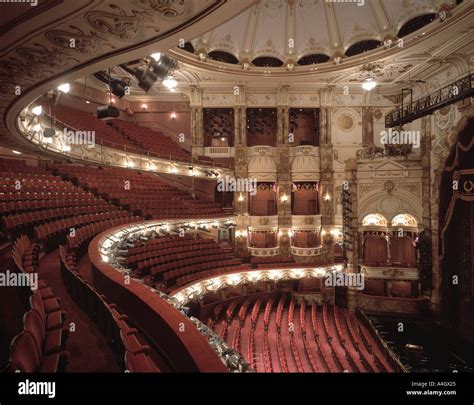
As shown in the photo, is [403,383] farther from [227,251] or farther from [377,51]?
[377,51]

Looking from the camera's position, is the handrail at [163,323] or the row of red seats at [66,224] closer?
the handrail at [163,323]

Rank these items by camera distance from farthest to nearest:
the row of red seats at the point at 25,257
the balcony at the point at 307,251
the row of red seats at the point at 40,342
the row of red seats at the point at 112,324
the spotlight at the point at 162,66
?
the balcony at the point at 307,251 < the spotlight at the point at 162,66 < the row of red seats at the point at 25,257 < the row of red seats at the point at 112,324 < the row of red seats at the point at 40,342

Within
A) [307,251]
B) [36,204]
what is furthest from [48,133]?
[307,251]

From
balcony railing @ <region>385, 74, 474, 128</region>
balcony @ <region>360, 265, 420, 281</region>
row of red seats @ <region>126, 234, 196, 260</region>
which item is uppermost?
balcony railing @ <region>385, 74, 474, 128</region>


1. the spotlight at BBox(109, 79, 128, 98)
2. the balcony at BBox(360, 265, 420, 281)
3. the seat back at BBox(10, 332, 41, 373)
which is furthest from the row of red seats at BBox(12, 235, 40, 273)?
the balcony at BBox(360, 265, 420, 281)

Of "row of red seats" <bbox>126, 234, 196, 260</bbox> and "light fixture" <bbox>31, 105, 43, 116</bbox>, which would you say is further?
"row of red seats" <bbox>126, 234, 196, 260</bbox>

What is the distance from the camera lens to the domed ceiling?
11.4 meters

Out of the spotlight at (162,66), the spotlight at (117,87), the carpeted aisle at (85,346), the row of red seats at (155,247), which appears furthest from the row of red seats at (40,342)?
the spotlight at (117,87)

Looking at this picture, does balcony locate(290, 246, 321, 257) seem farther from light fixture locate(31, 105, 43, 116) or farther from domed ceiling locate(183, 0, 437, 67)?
light fixture locate(31, 105, 43, 116)

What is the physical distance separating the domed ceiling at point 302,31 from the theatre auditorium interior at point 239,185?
63mm

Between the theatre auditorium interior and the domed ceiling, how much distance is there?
A: 63 mm

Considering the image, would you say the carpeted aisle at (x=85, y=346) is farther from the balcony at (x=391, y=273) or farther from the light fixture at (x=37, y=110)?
the balcony at (x=391, y=273)

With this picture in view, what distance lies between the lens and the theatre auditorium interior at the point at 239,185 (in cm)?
265

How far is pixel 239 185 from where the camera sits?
13.5 m
